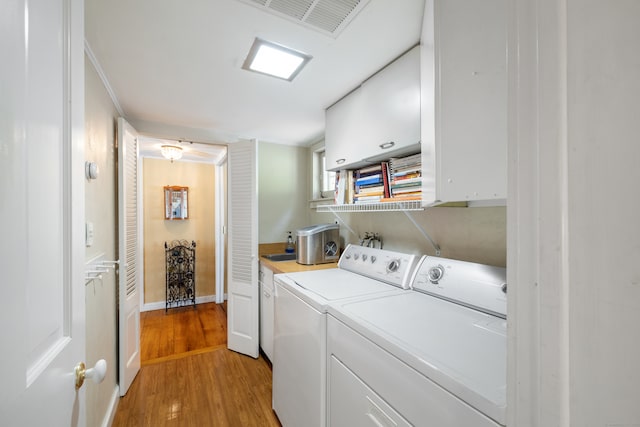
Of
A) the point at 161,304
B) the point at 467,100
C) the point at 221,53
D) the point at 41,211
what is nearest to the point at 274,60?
the point at 221,53

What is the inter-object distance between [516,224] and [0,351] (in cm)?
72

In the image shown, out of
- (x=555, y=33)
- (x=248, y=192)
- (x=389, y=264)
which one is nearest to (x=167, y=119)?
(x=248, y=192)

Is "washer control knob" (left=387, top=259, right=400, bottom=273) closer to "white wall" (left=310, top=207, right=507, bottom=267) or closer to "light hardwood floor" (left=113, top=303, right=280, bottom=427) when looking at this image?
"white wall" (left=310, top=207, right=507, bottom=267)

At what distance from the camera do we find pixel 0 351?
0.35 meters

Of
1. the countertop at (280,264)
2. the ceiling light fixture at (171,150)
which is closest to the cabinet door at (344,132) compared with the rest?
the countertop at (280,264)

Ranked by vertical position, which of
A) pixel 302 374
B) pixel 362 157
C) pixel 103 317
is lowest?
pixel 302 374

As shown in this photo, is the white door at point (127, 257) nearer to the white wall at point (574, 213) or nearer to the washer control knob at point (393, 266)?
the washer control knob at point (393, 266)

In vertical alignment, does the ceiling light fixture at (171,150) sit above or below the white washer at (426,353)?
above

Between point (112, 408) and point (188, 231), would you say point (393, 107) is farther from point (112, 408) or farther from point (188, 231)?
point (188, 231)

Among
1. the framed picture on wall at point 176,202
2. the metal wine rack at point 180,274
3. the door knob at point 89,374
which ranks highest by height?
the framed picture on wall at point 176,202

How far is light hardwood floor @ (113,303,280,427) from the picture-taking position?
175 centimetres

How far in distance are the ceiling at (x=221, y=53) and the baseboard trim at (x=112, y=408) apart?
214 centimetres

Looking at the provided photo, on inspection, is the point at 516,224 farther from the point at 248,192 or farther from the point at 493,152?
the point at 248,192

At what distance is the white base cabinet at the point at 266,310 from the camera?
2.23m
